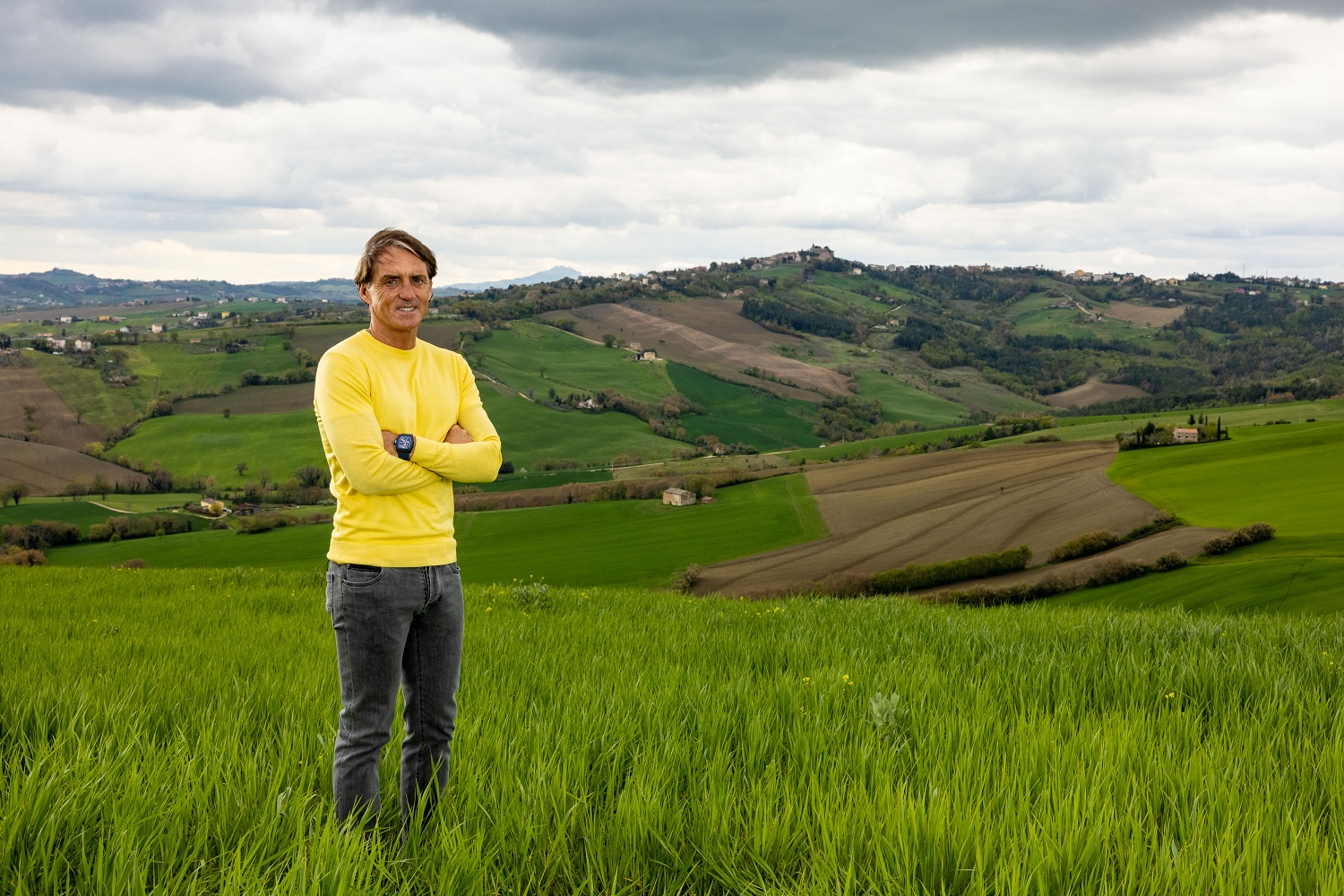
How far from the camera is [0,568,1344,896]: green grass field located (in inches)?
112

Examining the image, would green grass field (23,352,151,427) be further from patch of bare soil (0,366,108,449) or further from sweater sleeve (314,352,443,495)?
sweater sleeve (314,352,443,495)

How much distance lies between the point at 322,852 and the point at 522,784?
1.10 meters

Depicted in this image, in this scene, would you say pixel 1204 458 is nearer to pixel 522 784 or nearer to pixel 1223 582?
pixel 1223 582

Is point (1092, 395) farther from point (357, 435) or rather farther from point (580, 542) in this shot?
point (357, 435)

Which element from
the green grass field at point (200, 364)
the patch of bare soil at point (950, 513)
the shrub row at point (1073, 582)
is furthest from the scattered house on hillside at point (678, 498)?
the green grass field at point (200, 364)

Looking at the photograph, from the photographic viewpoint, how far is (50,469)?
93.4m

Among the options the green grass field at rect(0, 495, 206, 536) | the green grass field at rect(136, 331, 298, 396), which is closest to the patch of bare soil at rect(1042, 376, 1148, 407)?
the green grass field at rect(136, 331, 298, 396)

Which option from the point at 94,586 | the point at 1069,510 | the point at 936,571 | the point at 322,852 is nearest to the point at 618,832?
the point at 322,852

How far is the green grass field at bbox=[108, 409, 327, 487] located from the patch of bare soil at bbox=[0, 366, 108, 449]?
655 centimetres

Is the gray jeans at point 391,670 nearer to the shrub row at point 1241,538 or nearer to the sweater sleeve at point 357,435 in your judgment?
the sweater sleeve at point 357,435

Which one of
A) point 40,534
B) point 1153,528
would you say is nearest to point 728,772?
point 1153,528

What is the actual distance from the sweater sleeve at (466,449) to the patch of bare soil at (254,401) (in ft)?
390

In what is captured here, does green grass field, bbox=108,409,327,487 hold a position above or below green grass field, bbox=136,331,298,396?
below

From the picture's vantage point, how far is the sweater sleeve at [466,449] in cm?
373
